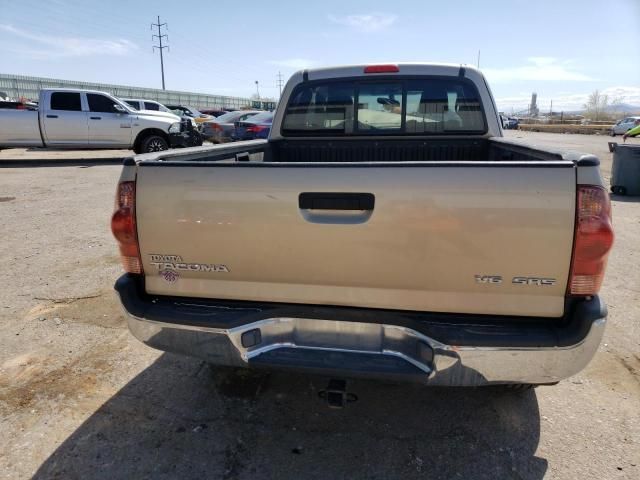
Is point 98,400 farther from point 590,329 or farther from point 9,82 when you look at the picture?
point 9,82

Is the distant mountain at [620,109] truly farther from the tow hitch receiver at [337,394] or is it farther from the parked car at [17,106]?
the tow hitch receiver at [337,394]

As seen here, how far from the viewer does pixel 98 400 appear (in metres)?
2.77

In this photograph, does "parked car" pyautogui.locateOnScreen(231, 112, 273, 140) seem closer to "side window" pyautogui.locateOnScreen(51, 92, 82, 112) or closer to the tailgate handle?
"side window" pyautogui.locateOnScreen(51, 92, 82, 112)

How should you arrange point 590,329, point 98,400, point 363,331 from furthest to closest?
point 98,400 < point 363,331 < point 590,329

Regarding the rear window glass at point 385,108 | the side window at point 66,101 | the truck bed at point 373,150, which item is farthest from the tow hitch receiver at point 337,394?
the side window at point 66,101

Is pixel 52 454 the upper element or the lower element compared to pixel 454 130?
lower

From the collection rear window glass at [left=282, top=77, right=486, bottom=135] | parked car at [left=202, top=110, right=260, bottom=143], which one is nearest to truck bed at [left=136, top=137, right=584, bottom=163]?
rear window glass at [left=282, top=77, right=486, bottom=135]

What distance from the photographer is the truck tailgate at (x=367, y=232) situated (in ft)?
6.04

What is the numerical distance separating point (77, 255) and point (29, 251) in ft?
2.34

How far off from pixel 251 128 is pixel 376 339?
1595cm

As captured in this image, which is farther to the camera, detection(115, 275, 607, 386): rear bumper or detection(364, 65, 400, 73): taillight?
detection(364, 65, 400, 73): taillight

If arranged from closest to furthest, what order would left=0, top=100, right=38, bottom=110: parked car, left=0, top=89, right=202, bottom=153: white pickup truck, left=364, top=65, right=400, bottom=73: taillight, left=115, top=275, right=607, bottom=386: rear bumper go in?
left=115, top=275, right=607, bottom=386: rear bumper, left=364, top=65, right=400, bottom=73: taillight, left=0, top=89, right=202, bottom=153: white pickup truck, left=0, top=100, right=38, bottom=110: parked car

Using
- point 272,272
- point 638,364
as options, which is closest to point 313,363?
point 272,272

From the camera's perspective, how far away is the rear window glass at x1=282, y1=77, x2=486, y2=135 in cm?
387
